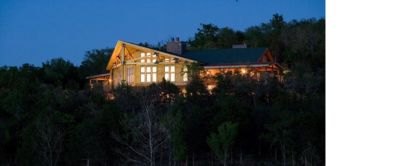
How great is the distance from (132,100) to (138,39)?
43.5 feet

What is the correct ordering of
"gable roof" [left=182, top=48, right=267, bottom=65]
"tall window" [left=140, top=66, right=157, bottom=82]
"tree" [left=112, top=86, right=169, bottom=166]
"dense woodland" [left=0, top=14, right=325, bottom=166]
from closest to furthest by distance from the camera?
"tree" [left=112, top=86, right=169, bottom=166] < "dense woodland" [left=0, top=14, right=325, bottom=166] < "gable roof" [left=182, top=48, right=267, bottom=65] < "tall window" [left=140, top=66, right=157, bottom=82]

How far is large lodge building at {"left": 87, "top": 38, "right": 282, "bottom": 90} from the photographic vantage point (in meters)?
15.9

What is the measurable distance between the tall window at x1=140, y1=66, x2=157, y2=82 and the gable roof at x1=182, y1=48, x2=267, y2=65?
1241 millimetres

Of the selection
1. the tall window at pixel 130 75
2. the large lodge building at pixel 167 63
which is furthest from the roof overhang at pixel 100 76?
the tall window at pixel 130 75

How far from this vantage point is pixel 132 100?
12.6 m

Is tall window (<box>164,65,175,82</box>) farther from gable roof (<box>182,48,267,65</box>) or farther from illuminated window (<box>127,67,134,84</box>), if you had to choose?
illuminated window (<box>127,67,134,84</box>)

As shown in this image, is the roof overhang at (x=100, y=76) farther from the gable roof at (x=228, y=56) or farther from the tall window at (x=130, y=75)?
the gable roof at (x=228, y=56)

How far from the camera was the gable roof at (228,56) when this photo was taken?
1631 centimetres

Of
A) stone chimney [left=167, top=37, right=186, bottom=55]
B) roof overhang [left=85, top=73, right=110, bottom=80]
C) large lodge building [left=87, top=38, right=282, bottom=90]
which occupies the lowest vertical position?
roof overhang [left=85, top=73, right=110, bottom=80]

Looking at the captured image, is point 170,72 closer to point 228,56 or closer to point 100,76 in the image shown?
point 228,56

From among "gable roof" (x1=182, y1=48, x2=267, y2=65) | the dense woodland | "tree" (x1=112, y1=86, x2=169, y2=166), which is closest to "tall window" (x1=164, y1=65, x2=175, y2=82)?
"gable roof" (x1=182, y1=48, x2=267, y2=65)

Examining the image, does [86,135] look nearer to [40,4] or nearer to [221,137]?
[221,137]
